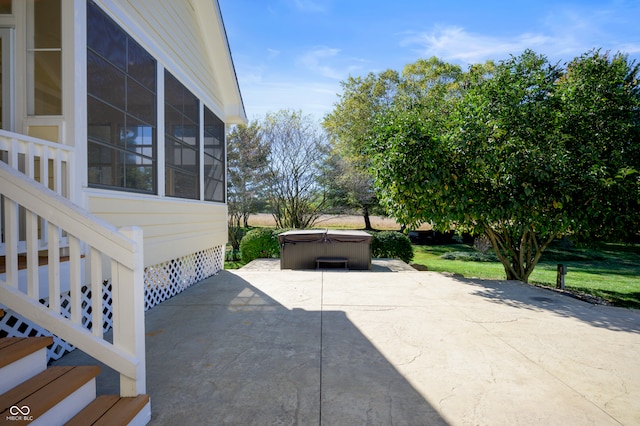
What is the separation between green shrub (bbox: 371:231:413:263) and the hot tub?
2161 millimetres

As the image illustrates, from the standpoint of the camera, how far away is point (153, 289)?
176 inches

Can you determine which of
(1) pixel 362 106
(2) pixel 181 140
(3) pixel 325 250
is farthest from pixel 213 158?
(1) pixel 362 106

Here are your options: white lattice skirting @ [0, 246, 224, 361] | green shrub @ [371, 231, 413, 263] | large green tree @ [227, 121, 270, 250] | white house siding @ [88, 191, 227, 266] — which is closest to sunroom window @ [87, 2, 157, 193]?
white house siding @ [88, 191, 227, 266]

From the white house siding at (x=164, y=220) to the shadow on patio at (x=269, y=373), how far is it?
3.19ft

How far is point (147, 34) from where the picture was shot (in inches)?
165

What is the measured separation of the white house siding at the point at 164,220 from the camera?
3.46 metres

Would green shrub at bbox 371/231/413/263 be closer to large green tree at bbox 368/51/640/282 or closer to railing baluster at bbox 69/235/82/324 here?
large green tree at bbox 368/51/640/282

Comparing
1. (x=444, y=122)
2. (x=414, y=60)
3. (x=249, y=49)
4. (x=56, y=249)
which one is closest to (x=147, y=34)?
(x=56, y=249)

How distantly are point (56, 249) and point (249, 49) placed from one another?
11.9 m

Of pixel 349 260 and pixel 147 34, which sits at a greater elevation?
pixel 147 34

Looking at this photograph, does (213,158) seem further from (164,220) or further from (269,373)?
(269,373)

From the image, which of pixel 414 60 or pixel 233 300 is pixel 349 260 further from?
pixel 414 60

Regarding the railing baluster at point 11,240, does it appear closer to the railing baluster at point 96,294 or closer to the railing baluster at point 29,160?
the railing baluster at point 96,294

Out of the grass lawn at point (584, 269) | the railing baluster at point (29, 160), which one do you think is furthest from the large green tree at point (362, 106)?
the railing baluster at point (29, 160)
